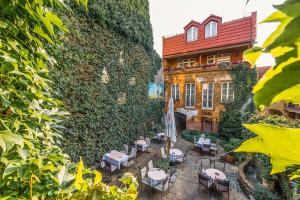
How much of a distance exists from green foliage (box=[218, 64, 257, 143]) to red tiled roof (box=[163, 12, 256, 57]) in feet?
8.24

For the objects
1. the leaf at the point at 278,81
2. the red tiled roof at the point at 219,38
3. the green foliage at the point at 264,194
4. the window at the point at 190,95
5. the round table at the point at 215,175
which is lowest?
the round table at the point at 215,175

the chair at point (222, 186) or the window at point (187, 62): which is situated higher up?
the window at point (187, 62)

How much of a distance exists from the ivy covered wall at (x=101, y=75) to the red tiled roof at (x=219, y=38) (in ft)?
15.7

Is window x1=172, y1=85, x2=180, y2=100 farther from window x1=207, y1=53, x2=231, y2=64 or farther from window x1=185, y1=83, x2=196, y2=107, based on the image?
window x1=207, y1=53, x2=231, y2=64

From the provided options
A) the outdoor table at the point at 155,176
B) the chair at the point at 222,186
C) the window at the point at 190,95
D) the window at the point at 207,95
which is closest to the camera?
the chair at the point at 222,186

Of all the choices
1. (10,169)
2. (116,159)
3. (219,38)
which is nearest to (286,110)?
(219,38)

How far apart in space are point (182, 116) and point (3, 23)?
15006mm

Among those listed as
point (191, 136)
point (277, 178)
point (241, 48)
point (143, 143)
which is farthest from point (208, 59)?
point (277, 178)

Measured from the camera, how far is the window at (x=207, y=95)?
13047mm

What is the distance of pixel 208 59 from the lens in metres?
14.7

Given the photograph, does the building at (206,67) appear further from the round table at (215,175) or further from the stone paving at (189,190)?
the round table at (215,175)

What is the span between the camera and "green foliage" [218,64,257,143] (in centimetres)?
1143

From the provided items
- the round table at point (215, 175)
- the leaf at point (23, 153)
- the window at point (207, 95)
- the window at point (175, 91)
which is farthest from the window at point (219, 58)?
the leaf at point (23, 153)

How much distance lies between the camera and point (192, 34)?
15.5m
